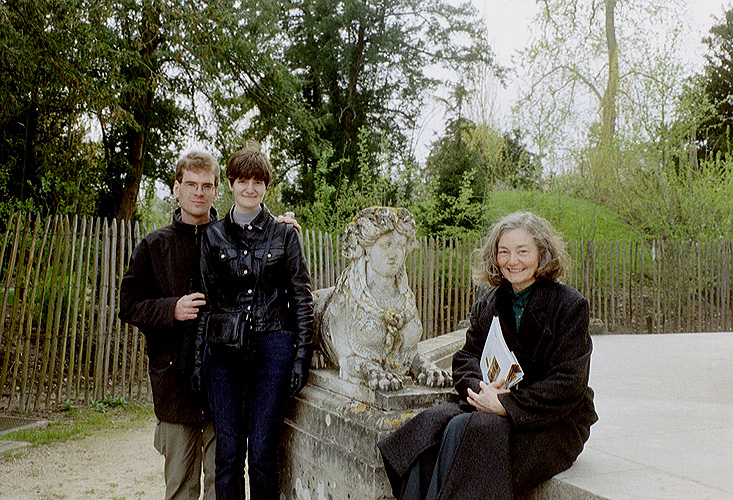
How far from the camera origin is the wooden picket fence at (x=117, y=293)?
6094 mm

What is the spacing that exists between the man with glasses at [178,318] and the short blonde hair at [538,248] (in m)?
0.98

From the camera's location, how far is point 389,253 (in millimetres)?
2746

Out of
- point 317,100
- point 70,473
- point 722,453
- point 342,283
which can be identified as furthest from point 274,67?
point 722,453

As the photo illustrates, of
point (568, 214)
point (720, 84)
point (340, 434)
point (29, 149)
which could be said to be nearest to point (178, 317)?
point (340, 434)

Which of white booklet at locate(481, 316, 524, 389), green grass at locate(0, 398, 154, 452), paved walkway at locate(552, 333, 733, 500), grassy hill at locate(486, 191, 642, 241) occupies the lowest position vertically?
green grass at locate(0, 398, 154, 452)

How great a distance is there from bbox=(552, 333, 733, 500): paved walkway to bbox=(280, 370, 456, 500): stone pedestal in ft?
2.15

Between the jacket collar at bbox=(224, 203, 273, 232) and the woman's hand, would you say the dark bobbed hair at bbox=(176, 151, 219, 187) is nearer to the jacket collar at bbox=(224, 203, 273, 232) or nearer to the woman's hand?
the jacket collar at bbox=(224, 203, 273, 232)

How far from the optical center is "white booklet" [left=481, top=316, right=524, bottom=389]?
88.5 inches

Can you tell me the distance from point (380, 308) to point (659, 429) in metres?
1.84

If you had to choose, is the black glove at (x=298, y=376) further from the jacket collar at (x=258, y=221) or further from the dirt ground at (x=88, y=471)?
the dirt ground at (x=88, y=471)

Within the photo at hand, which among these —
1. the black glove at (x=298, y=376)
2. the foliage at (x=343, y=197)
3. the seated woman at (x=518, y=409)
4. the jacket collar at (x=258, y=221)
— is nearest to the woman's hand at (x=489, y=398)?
the seated woman at (x=518, y=409)

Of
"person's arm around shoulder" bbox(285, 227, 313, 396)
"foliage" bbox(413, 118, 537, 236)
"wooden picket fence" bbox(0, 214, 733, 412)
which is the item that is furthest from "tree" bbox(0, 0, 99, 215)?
"foliage" bbox(413, 118, 537, 236)

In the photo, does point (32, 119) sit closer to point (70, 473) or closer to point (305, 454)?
point (70, 473)

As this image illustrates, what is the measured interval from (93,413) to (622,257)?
8363 mm
